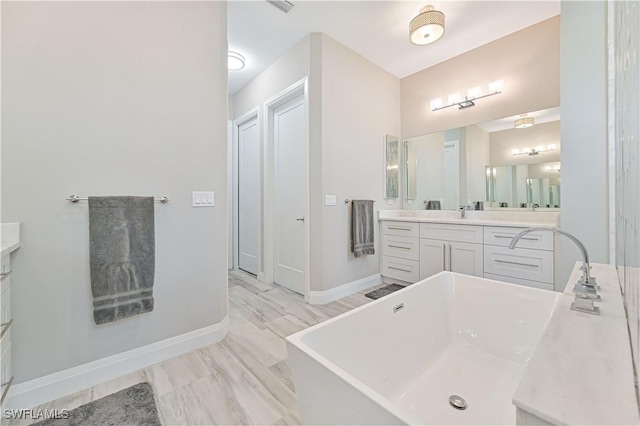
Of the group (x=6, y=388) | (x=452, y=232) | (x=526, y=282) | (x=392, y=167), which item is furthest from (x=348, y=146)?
(x=6, y=388)

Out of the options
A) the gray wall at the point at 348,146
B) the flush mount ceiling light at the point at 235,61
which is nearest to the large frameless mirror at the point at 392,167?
the gray wall at the point at 348,146

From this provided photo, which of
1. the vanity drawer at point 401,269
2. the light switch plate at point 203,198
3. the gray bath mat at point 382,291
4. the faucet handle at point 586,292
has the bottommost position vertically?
the gray bath mat at point 382,291

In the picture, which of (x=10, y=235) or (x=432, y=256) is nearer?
(x=10, y=235)

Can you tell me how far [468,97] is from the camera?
3.01m

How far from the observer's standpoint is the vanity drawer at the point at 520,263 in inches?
83.3

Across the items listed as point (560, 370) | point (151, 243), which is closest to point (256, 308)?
point (151, 243)

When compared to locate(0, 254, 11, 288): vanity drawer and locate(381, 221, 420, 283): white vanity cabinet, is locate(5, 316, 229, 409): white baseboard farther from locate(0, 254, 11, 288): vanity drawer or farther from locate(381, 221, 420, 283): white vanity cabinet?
locate(381, 221, 420, 283): white vanity cabinet

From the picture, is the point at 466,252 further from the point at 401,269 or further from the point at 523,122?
the point at 523,122

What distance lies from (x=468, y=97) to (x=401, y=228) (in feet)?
5.52

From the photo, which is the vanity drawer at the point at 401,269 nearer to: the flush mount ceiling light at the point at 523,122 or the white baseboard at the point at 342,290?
the white baseboard at the point at 342,290

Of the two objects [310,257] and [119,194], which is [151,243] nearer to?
[119,194]

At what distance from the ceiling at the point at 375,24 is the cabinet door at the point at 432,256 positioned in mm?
2153

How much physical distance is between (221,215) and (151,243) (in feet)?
1.67

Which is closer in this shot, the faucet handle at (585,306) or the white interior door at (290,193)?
the faucet handle at (585,306)
